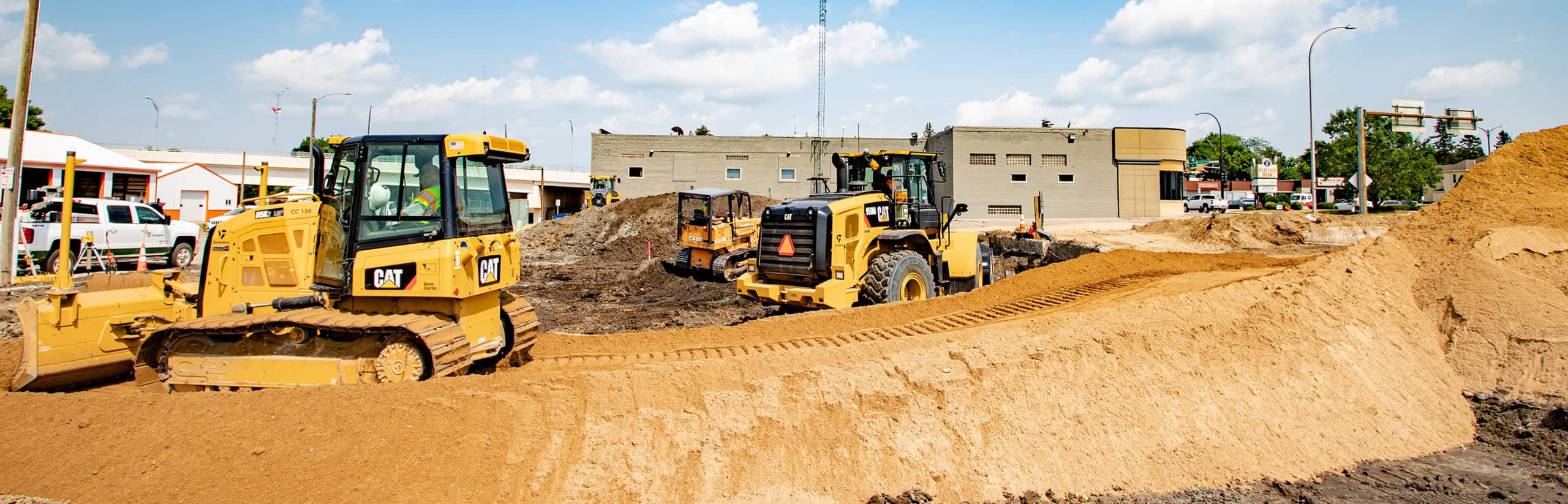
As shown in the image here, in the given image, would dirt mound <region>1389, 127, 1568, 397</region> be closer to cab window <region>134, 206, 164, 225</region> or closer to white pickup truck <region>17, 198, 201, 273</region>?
white pickup truck <region>17, 198, 201, 273</region>

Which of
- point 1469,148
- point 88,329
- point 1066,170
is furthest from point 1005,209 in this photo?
point 1469,148

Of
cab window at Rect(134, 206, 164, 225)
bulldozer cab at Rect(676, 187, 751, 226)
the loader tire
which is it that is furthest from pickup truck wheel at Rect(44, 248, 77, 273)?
the loader tire

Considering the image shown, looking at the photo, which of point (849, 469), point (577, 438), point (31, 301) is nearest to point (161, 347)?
point (31, 301)

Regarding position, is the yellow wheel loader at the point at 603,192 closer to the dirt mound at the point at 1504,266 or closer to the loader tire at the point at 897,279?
the loader tire at the point at 897,279

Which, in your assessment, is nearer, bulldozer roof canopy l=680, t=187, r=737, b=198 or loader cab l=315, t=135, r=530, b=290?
loader cab l=315, t=135, r=530, b=290

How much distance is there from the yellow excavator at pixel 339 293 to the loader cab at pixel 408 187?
0.4 inches

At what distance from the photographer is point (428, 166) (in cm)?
596

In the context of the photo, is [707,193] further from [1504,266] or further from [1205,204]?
[1205,204]

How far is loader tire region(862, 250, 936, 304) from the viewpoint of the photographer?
32.2ft

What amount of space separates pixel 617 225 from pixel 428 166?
72.3ft

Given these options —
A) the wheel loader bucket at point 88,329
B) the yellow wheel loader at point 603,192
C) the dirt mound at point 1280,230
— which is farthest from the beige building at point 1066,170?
the wheel loader bucket at point 88,329

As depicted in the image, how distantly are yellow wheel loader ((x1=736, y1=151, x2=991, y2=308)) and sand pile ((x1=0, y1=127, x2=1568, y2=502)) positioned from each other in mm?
3487

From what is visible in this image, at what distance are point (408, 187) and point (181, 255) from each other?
55.2 feet

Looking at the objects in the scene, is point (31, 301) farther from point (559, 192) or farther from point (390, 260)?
point (559, 192)
